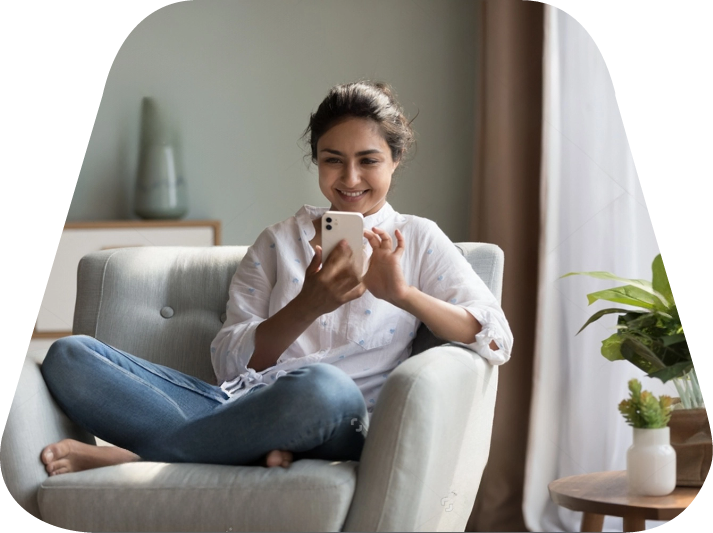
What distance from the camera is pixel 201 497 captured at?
3.30ft

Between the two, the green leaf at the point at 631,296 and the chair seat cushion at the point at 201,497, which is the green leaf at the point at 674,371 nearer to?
the green leaf at the point at 631,296

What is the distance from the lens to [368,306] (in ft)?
4.29

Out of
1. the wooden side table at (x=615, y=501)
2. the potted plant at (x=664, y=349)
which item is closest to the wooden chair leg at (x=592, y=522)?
the wooden side table at (x=615, y=501)

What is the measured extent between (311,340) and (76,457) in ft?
1.31

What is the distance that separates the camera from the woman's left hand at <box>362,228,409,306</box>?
118 cm

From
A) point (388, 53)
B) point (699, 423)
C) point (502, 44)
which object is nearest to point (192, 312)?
point (388, 53)

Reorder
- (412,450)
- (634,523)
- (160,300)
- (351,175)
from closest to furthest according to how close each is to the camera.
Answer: (412,450) < (634,523) < (351,175) < (160,300)

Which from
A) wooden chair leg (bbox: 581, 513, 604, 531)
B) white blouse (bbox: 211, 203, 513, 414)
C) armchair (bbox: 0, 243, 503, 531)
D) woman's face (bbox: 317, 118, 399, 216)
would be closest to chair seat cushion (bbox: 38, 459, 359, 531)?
armchair (bbox: 0, 243, 503, 531)

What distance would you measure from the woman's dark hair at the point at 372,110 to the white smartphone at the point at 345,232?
0.19 meters

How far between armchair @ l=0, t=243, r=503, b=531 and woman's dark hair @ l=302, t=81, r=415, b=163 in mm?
373

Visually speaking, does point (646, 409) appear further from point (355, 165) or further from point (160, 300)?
point (160, 300)

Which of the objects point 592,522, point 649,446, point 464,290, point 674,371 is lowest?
point 592,522

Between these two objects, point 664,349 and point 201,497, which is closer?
point 201,497

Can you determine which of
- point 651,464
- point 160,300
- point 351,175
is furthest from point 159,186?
point 651,464
